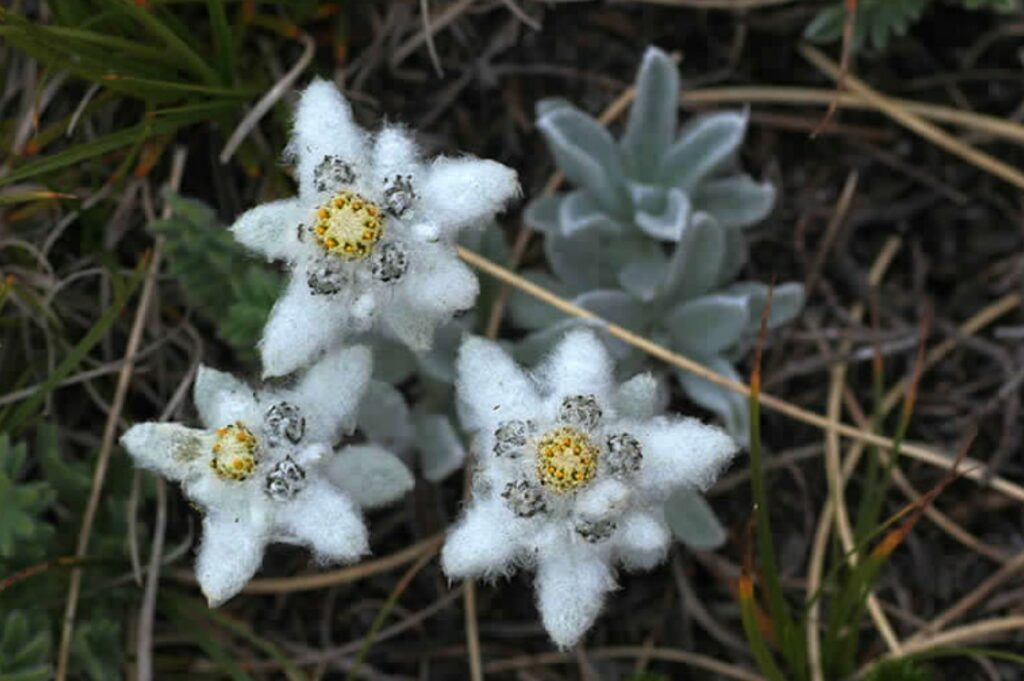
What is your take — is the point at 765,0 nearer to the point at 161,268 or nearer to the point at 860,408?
the point at 860,408

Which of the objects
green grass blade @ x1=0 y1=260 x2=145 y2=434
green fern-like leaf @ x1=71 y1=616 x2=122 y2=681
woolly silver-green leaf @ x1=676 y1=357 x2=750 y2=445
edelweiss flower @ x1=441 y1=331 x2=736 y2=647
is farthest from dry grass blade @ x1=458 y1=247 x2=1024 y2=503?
green fern-like leaf @ x1=71 y1=616 x2=122 y2=681

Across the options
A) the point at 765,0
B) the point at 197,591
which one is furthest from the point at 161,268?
the point at 765,0

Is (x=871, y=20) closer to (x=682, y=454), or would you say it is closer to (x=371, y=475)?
(x=682, y=454)

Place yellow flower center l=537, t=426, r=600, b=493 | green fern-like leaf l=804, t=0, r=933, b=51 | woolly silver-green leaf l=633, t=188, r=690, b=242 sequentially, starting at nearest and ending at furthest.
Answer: yellow flower center l=537, t=426, r=600, b=493 → woolly silver-green leaf l=633, t=188, r=690, b=242 → green fern-like leaf l=804, t=0, r=933, b=51

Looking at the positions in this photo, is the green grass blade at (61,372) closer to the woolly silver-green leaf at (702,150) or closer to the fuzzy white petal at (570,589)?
the fuzzy white petal at (570,589)

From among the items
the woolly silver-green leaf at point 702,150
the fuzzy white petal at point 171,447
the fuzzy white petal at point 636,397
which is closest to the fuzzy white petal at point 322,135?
the fuzzy white petal at point 171,447

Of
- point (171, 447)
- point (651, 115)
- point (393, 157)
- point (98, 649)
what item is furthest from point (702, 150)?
point (98, 649)

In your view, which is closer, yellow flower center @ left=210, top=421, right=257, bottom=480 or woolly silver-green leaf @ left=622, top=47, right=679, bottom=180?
yellow flower center @ left=210, top=421, right=257, bottom=480

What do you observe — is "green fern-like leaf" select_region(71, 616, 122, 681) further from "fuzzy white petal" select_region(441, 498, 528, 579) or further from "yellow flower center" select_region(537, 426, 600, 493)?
"yellow flower center" select_region(537, 426, 600, 493)
